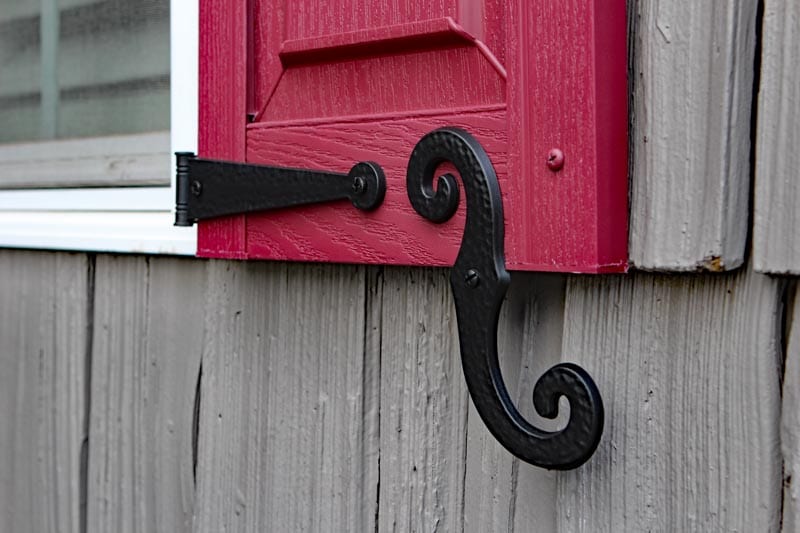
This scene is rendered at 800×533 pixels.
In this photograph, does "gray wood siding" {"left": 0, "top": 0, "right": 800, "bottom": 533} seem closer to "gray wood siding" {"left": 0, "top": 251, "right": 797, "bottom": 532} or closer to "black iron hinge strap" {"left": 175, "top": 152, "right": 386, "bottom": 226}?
"gray wood siding" {"left": 0, "top": 251, "right": 797, "bottom": 532}

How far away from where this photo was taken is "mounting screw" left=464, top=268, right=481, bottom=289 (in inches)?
26.5

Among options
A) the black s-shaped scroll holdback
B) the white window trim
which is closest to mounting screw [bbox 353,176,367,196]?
the black s-shaped scroll holdback

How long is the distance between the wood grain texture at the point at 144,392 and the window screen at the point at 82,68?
25 centimetres

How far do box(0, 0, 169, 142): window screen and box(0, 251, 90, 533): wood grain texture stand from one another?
0.77 feet

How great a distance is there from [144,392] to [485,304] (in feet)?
2.08

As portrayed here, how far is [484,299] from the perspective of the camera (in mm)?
673

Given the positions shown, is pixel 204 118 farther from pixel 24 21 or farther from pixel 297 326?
pixel 24 21

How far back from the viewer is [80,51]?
1354 mm

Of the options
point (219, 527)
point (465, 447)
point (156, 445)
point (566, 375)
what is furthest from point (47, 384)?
point (566, 375)

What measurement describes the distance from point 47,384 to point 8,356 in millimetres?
115

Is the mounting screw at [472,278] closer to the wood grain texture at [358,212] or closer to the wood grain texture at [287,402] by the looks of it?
the wood grain texture at [358,212]

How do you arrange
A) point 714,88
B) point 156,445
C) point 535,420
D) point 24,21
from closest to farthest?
point 714,88, point 535,420, point 156,445, point 24,21

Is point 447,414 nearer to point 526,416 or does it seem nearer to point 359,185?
point 526,416

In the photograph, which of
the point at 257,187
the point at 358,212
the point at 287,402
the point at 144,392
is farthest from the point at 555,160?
the point at 144,392
